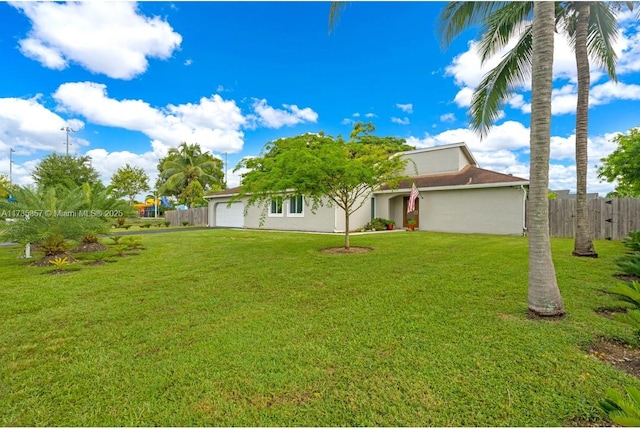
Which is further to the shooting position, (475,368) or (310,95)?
(310,95)

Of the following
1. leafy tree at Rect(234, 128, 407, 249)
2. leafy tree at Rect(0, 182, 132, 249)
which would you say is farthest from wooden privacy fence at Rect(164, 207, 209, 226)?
leafy tree at Rect(234, 128, 407, 249)

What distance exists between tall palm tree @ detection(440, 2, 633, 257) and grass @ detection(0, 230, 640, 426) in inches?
170

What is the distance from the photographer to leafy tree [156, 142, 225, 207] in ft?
120

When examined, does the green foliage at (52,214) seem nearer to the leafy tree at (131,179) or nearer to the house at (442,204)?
the house at (442,204)

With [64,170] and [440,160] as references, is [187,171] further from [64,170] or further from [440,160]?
[440,160]

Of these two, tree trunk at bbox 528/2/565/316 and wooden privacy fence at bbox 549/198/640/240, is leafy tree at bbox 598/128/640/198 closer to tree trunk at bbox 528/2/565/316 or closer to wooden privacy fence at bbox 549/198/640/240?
wooden privacy fence at bbox 549/198/640/240

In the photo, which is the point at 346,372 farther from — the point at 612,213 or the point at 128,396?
the point at 612,213

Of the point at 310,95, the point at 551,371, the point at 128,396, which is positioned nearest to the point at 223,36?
the point at 310,95

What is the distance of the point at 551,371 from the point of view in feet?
8.93

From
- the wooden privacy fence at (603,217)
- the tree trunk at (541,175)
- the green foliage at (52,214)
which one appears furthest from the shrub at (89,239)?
the wooden privacy fence at (603,217)

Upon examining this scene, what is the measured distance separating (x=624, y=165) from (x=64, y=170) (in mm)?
44599

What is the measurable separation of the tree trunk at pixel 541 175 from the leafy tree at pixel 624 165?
15662 mm

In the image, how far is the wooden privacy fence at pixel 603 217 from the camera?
12.6 meters

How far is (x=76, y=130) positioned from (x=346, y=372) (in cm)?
4573
